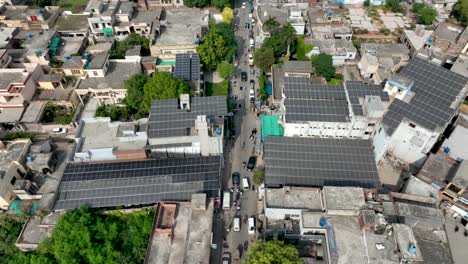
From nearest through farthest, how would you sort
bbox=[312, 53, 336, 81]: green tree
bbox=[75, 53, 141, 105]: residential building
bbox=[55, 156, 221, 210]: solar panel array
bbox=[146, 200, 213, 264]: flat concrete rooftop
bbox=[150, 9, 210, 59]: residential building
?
bbox=[146, 200, 213, 264]: flat concrete rooftop, bbox=[55, 156, 221, 210]: solar panel array, bbox=[75, 53, 141, 105]: residential building, bbox=[312, 53, 336, 81]: green tree, bbox=[150, 9, 210, 59]: residential building

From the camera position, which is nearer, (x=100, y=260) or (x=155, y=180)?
(x=100, y=260)

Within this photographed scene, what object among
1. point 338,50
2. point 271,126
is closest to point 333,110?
point 271,126

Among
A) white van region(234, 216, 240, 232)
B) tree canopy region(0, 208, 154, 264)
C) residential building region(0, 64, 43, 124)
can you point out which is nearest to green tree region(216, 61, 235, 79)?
white van region(234, 216, 240, 232)

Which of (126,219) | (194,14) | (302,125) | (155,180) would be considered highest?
(194,14)

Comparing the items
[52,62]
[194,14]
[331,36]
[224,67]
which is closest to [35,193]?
[52,62]

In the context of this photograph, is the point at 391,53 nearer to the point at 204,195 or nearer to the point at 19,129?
the point at 204,195

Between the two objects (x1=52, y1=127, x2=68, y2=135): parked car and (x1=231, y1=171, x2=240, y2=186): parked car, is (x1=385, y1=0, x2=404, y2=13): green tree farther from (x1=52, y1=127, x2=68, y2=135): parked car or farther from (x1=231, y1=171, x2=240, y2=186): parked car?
(x1=52, y1=127, x2=68, y2=135): parked car

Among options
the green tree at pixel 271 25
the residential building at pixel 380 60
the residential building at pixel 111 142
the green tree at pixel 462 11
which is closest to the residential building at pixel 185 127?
the residential building at pixel 111 142
